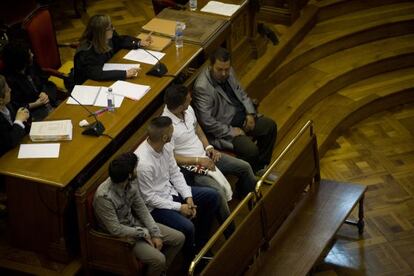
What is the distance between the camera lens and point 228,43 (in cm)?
570

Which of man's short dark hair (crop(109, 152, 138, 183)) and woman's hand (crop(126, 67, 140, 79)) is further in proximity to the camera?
woman's hand (crop(126, 67, 140, 79))

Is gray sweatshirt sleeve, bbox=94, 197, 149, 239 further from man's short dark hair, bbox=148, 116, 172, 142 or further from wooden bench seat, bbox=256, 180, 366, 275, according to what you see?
wooden bench seat, bbox=256, 180, 366, 275

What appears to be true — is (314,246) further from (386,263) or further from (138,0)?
(138,0)

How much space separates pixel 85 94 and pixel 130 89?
28 cm

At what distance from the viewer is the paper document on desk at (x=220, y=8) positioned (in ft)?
18.8

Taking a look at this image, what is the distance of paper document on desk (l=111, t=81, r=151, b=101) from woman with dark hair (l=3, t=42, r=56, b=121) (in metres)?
0.44

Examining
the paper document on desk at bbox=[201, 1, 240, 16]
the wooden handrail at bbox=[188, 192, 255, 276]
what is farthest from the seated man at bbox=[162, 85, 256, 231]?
the paper document on desk at bbox=[201, 1, 240, 16]

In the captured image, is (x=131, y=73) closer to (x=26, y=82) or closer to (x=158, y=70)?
(x=158, y=70)

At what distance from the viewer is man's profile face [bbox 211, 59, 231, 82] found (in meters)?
4.91

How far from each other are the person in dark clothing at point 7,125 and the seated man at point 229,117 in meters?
1.15

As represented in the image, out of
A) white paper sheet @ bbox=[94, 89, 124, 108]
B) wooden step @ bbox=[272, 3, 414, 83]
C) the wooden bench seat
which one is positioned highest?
white paper sheet @ bbox=[94, 89, 124, 108]

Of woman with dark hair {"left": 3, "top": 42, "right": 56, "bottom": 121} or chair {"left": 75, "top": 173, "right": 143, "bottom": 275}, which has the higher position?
woman with dark hair {"left": 3, "top": 42, "right": 56, "bottom": 121}

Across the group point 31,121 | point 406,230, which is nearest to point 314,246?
point 406,230

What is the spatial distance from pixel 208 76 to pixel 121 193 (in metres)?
1.32
